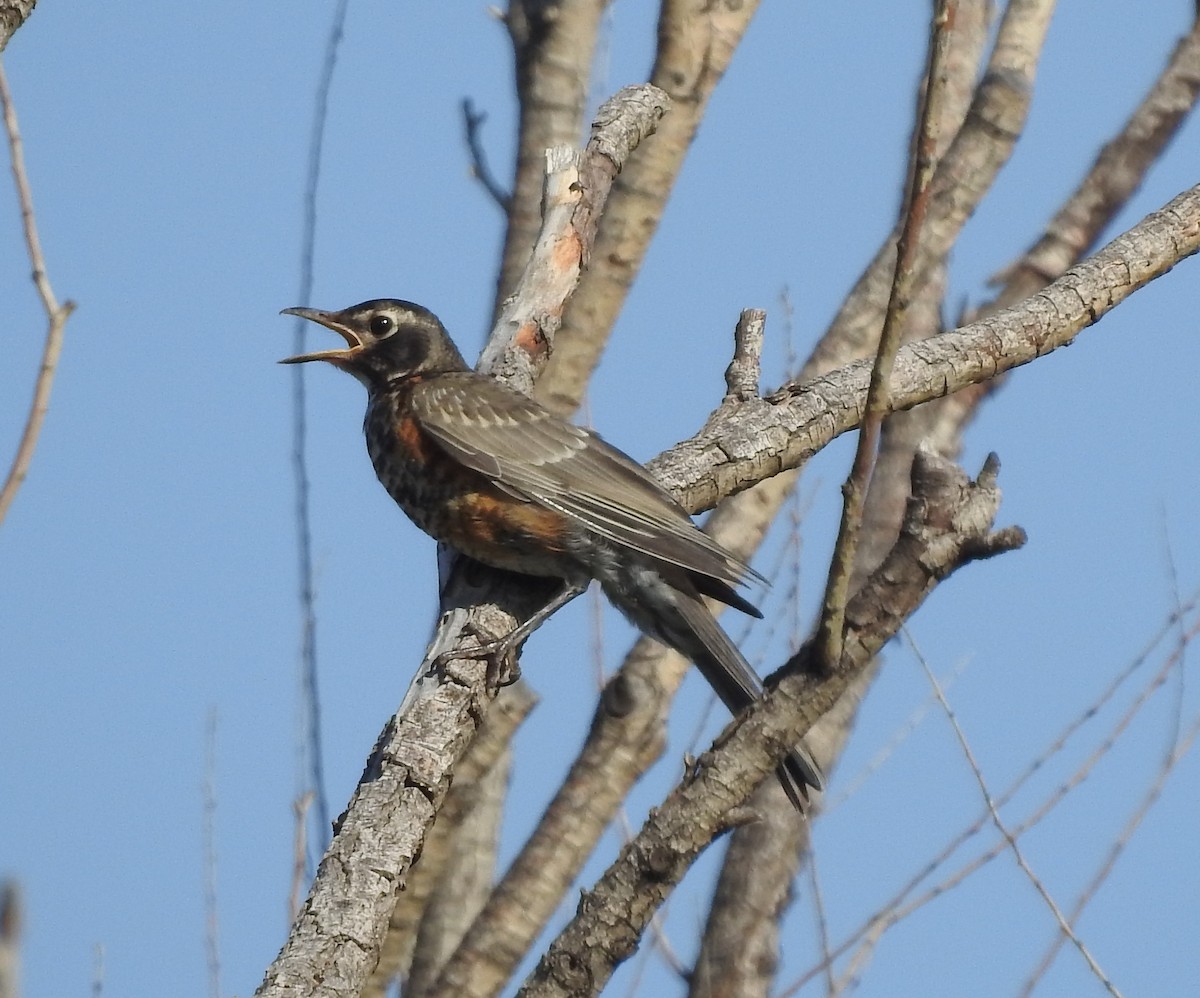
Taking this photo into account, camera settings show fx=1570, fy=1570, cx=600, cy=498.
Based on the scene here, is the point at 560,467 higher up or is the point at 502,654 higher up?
the point at 560,467

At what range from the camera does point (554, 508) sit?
229 inches

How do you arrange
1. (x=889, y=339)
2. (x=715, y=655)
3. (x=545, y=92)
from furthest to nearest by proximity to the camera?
(x=545, y=92)
(x=715, y=655)
(x=889, y=339)

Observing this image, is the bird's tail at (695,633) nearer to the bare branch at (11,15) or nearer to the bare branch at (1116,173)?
the bare branch at (1116,173)

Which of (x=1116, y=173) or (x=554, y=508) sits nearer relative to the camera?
(x=554, y=508)

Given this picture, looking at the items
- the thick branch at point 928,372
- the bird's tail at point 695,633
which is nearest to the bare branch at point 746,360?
the thick branch at point 928,372

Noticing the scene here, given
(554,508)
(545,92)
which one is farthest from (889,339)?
(545,92)

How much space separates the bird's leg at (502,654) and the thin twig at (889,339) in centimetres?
149

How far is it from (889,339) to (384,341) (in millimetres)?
4032

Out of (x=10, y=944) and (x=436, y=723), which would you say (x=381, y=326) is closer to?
(x=436, y=723)

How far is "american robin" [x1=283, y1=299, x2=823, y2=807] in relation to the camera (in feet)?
18.3

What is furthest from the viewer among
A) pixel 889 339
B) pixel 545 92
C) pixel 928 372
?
pixel 545 92

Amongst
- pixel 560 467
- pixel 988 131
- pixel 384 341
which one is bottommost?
pixel 560 467

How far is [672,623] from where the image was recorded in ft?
18.9

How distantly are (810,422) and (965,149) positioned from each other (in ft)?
9.37
